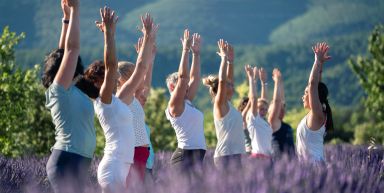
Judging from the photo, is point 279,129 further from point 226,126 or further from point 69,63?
point 69,63

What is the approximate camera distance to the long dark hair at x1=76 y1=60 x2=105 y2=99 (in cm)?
686

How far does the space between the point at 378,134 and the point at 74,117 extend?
4044 centimetres

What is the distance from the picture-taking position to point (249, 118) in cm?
1299

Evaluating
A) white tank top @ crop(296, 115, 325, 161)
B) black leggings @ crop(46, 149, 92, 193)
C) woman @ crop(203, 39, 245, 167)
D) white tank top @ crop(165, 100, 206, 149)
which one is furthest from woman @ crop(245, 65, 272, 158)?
black leggings @ crop(46, 149, 92, 193)

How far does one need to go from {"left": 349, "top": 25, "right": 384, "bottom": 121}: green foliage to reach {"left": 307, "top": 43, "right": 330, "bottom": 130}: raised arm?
31380 millimetres

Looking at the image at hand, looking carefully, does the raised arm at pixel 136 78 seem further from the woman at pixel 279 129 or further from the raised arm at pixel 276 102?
the woman at pixel 279 129

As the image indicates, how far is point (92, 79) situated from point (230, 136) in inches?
132

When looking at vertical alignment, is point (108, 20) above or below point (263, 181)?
above

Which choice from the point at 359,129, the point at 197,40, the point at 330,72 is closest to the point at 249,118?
the point at 197,40

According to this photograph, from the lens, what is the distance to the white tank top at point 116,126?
6.86 m

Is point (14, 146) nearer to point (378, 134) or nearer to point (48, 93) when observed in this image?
point (48, 93)

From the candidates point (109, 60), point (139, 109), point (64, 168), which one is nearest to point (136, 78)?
point (109, 60)

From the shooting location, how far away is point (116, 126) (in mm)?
6918

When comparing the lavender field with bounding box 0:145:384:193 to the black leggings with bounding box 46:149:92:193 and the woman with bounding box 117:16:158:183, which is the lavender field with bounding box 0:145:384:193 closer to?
the black leggings with bounding box 46:149:92:193
